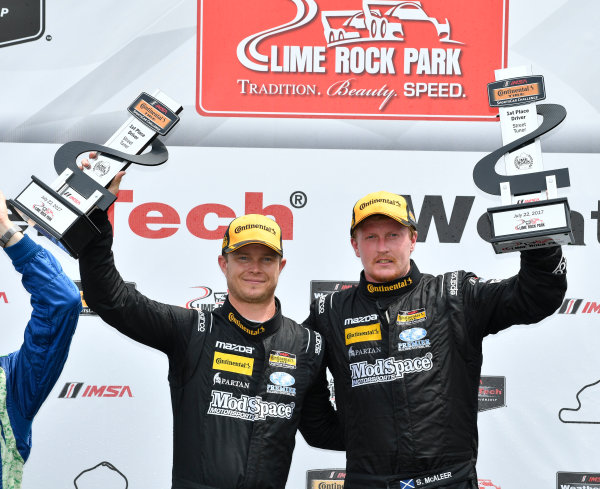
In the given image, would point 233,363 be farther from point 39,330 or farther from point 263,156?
point 263,156

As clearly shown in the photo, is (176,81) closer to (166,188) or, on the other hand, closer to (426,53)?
(166,188)

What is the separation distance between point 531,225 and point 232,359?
962 millimetres

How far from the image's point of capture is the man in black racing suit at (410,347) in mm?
2160

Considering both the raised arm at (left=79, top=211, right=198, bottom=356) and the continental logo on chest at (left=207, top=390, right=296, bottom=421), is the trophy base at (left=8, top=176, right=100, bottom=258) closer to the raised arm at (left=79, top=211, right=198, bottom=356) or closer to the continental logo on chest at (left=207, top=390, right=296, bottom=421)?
the raised arm at (left=79, top=211, right=198, bottom=356)

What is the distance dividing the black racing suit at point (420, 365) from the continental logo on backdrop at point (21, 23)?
1.84 metres

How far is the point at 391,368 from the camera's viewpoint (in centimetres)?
223

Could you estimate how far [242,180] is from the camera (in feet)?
10.2

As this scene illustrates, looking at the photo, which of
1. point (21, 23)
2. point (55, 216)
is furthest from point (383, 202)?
point (21, 23)

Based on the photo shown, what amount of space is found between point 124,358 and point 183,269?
45cm

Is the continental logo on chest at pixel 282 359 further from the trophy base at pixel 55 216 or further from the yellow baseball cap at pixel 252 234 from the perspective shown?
the trophy base at pixel 55 216

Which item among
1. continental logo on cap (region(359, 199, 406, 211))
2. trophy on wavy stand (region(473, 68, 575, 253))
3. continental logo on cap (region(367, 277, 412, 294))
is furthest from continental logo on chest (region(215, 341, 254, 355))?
trophy on wavy stand (region(473, 68, 575, 253))

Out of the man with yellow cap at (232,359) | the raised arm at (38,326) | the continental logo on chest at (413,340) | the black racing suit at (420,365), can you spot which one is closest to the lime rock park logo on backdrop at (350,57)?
the man with yellow cap at (232,359)

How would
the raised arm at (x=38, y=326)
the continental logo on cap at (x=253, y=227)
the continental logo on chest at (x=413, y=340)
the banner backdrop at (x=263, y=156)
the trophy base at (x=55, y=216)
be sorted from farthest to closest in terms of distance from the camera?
the banner backdrop at (x=263, y=156), the continental logo on cap at (x=253, y=227), the continental logo on chest at (x=413, y=340), the trophy base at (x=55, y=216), the raised arm at (x=38, y=326)

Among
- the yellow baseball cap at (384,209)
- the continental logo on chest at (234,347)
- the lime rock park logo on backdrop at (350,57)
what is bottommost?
the continental logo on chest at (234,347)
